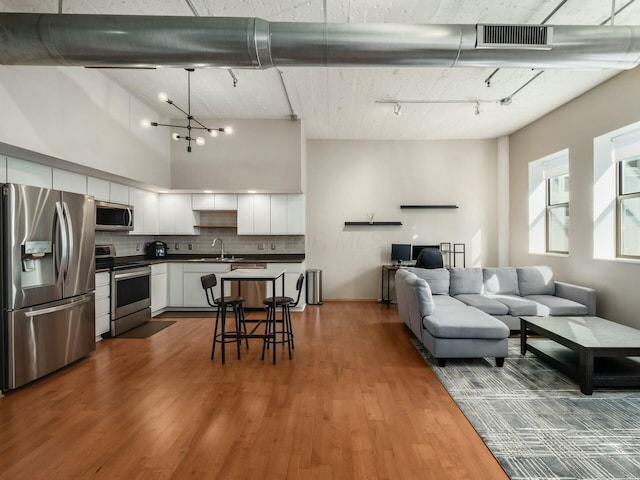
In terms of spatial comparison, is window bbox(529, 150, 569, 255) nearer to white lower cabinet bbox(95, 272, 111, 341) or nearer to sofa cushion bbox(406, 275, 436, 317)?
sofa cushion bbox(406, 275, 436, 317)

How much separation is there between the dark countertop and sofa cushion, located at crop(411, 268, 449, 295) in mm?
2064

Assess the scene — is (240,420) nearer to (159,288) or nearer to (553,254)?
(159,288)

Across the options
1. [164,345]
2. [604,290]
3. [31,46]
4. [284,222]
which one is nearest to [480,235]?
[604,290]

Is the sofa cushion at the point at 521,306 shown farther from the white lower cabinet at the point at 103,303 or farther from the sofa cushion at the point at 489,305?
the white lower cabinet at the point at 103,303

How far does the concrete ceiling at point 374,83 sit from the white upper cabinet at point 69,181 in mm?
1355

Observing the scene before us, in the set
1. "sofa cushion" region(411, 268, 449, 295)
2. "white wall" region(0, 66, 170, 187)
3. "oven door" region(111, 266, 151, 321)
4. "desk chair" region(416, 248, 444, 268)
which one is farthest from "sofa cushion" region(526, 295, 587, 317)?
"white wall" region(0, 66, 170, 187)

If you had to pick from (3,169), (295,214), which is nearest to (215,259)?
(295,214)

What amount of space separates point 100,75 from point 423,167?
18.6 ft

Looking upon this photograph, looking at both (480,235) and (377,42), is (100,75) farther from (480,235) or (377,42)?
(480,235)

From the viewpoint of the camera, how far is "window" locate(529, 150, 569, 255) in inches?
208

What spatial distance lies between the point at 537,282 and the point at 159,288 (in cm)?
601

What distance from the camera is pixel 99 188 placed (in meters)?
4.40

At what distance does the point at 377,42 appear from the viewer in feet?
7.68

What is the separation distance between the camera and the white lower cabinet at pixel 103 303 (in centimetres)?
407
